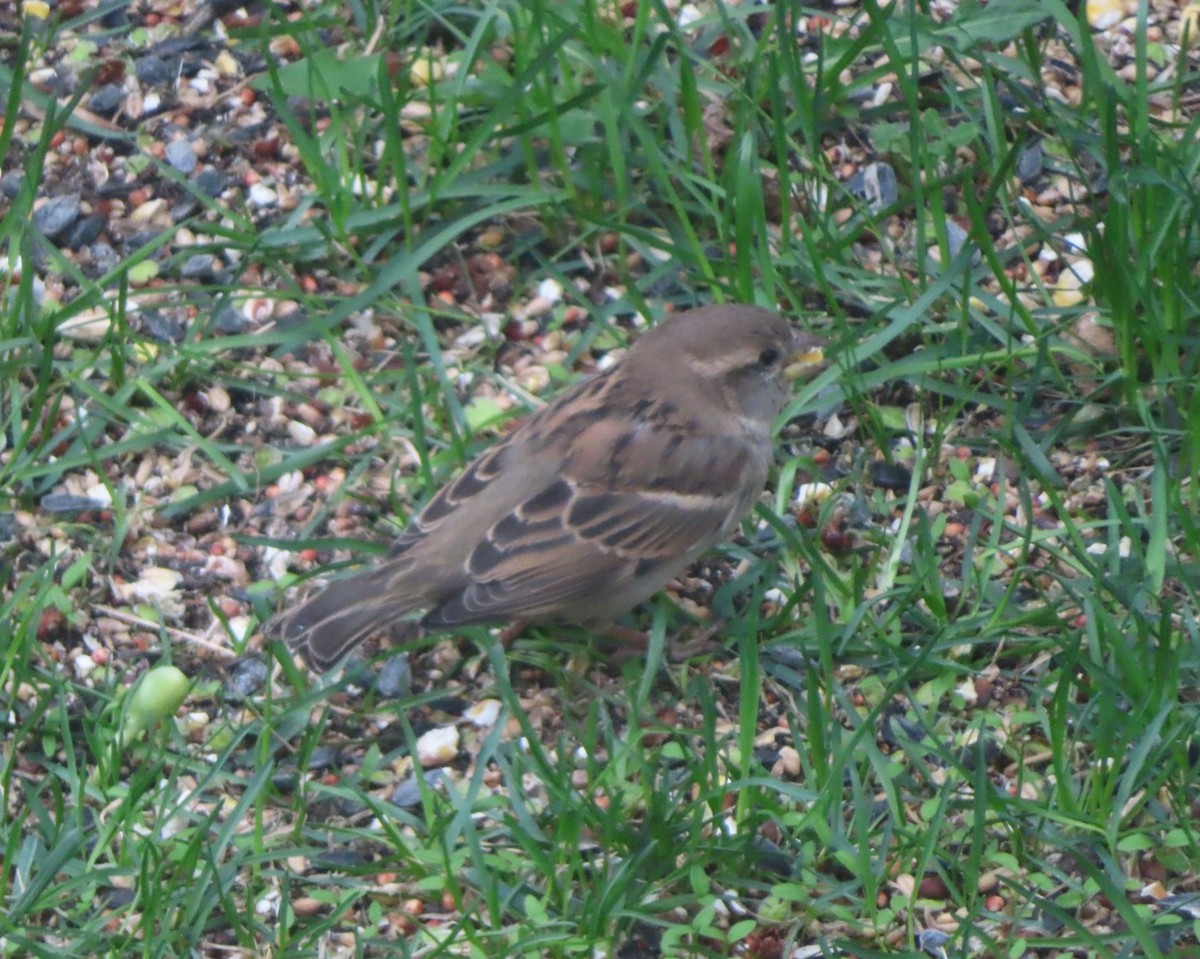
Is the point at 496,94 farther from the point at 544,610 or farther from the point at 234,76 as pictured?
the point at 544,610

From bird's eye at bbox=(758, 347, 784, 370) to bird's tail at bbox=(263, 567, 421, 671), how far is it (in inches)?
41.5

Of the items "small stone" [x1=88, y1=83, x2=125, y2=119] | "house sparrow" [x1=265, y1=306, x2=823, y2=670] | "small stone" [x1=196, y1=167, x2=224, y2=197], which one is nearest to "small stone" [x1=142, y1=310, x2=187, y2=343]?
"small stone" [x1=196, y1=167, x2=224, y2=197]

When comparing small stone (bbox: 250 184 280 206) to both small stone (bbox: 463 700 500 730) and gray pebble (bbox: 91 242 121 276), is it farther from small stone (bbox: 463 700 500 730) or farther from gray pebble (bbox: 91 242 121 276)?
small stone (bbox: 463 700 500 730)

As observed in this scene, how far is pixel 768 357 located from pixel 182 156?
1.94 m

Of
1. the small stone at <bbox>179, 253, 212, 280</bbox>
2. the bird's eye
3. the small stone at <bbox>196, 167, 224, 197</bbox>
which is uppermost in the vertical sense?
the small stone at <bbox>196, 167, 224, 197</bbox>

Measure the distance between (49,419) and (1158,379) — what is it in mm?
2806

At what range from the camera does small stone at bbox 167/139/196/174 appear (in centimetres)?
549

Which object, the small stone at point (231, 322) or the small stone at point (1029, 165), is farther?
the small stone at point (1029, 165)

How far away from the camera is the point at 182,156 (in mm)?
→ 5504

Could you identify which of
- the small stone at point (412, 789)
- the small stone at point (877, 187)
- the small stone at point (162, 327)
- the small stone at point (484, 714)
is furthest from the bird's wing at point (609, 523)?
the small stone at point (162, 327)

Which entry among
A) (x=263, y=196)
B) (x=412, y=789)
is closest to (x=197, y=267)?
(x=263, y=196)

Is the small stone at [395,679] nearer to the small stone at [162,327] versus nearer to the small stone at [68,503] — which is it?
the small stone at [68,503]

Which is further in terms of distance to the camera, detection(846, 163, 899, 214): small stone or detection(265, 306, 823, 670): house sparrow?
detection(846, 163, 899, 214): small stone

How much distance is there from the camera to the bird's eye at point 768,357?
15.3 feet
